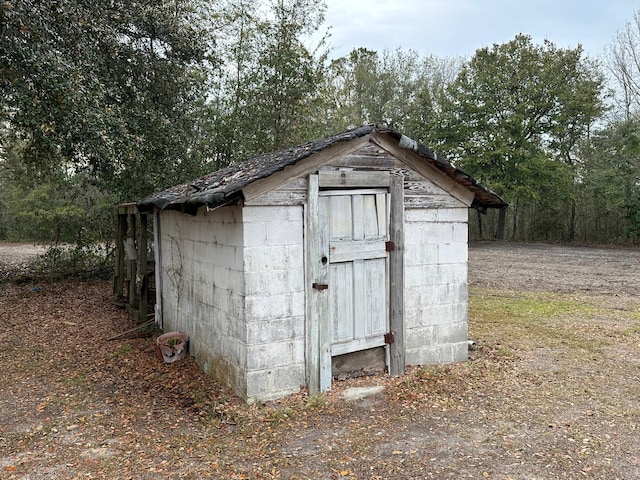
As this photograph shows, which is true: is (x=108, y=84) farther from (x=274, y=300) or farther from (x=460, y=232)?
(x=460, y=232)

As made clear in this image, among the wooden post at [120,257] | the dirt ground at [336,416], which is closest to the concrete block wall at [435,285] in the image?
the dirt ground at [336,416]

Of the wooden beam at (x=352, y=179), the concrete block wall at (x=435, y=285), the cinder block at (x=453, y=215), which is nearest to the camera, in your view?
the wooden beam at (x=352, y=179)

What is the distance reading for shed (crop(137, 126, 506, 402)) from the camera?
194 inches

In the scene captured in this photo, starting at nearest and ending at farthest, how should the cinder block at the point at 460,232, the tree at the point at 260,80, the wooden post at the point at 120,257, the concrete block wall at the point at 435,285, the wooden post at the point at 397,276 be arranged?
the wooden post at the point at 397,276 → the concrete block wall at the point at 435,285 → the cinder block at the point at 460,232 → the wooden post at the point at 120,257 → the tree at the point at 260,80

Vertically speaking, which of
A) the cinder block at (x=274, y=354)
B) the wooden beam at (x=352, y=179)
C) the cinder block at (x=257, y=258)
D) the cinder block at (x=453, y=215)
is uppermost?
the wooden beam at (x=352, y=179)

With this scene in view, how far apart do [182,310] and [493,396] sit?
13.6 ft

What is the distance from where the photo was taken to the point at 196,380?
5.69 m

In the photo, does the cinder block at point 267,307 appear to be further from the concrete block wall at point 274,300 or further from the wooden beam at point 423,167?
the wooden beam at point 423,167

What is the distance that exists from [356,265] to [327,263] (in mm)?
416

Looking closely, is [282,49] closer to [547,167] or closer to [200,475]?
[200,475]

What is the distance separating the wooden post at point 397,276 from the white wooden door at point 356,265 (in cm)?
7

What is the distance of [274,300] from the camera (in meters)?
5.01

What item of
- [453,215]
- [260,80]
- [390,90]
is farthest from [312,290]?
[390,90]

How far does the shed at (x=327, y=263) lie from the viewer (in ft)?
16.2
